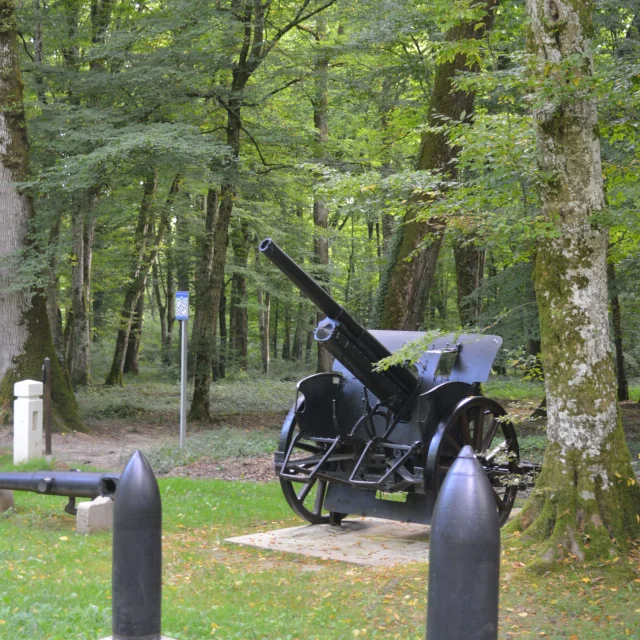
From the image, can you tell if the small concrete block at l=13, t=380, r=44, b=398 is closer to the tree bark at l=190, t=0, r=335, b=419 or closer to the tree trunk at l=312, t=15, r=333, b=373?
the tree trunk at l=312, t=15, r=333, b=373

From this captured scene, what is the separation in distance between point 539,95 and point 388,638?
13.1ft

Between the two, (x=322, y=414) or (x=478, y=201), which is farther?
(x=322, y=414)

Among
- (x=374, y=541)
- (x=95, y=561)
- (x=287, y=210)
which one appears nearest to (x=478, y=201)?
(x=374, y=541)

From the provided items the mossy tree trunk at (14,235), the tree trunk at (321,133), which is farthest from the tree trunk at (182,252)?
the mossy tree trunk at (14,235)

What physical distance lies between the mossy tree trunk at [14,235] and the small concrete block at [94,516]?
8470 mm

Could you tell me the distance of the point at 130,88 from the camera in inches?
655

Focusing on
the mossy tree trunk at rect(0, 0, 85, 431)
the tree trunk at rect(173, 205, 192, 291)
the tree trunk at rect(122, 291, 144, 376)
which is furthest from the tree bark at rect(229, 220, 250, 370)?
the mossy tree trunk at rect(0, 0, 85, 431)

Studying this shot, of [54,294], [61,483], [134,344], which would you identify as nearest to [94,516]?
[61,483]

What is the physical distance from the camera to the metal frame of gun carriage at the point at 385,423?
7816 mm

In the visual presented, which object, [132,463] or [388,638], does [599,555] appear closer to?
[388,638]

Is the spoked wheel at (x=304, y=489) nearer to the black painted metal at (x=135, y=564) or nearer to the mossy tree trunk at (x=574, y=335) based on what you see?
the mossy tree trunk at (x=574, y=335)

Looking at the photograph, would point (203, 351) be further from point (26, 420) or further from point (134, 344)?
point (134, 344)

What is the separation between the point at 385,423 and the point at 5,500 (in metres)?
3.98

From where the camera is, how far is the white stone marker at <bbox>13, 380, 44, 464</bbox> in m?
11.6
